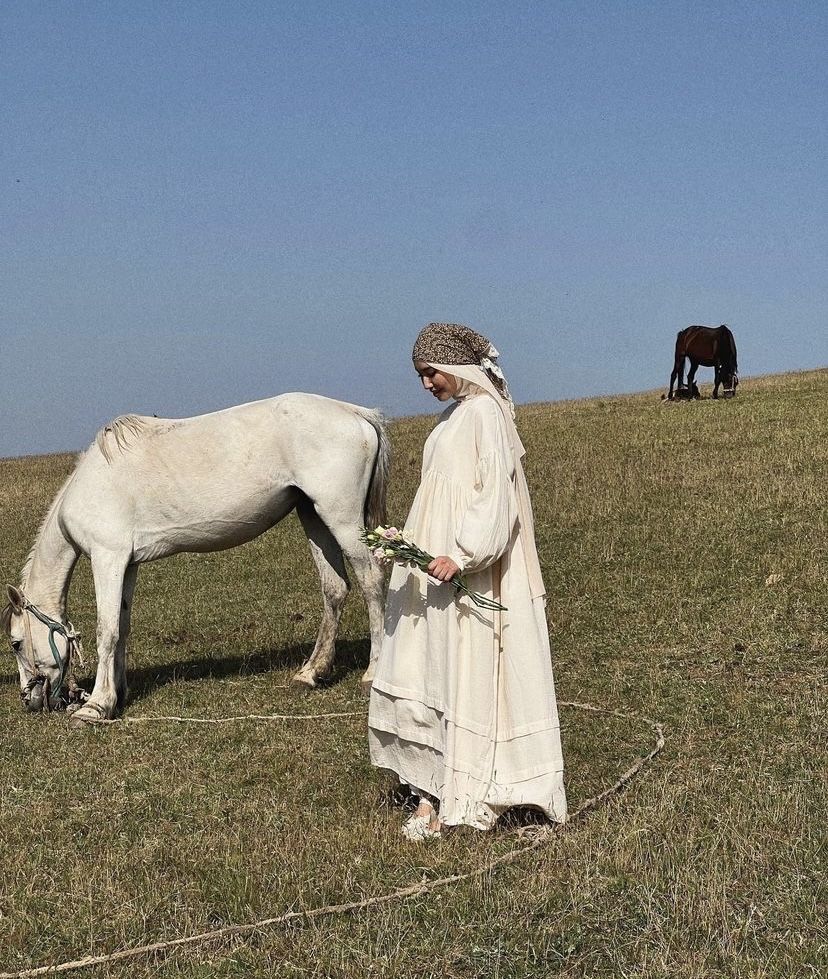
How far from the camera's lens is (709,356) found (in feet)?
91.9

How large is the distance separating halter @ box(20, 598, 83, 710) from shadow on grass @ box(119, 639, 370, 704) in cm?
60

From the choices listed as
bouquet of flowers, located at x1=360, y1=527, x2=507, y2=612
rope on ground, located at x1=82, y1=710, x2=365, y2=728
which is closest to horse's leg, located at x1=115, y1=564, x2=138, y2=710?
rope on ground, located at x1=82, y1=710, x2=365, y2=728

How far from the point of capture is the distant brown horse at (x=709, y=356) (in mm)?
27828

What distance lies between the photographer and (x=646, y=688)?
883 centimetres

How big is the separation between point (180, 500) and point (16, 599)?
1.54 m

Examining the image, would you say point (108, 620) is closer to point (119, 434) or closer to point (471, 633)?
point (119, 434)

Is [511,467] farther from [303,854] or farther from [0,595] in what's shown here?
[0,595]

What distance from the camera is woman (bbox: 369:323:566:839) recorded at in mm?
5461

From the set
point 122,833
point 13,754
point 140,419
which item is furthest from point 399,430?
point 122,833

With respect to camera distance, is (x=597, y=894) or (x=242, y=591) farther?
(x=242, y=591)

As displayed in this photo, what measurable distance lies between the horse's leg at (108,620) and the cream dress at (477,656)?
13.1ft

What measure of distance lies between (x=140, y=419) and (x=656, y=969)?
23.0 feet

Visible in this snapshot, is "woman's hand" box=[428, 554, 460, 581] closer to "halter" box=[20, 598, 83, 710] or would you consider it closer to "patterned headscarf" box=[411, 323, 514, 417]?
"patterned headscarf" box=[411, 323, 514, 417]

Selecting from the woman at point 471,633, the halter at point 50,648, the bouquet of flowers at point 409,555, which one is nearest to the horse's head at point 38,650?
the halter at point 50,648
